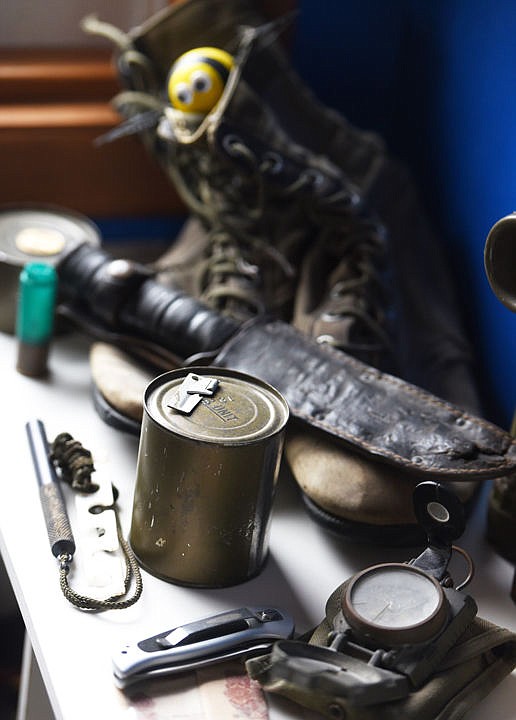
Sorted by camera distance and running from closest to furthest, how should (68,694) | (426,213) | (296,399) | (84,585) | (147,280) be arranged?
(68,694) → (84,585) → (296,399) → (147,280) → (426,213)

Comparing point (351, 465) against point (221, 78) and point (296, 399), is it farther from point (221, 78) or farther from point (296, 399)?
point (221, 78)

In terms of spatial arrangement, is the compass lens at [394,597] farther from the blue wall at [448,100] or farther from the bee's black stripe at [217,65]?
the bee's black stripe at [217,65]

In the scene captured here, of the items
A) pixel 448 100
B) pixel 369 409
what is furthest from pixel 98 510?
Result: pixel 448 100

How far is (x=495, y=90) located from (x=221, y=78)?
339 mm

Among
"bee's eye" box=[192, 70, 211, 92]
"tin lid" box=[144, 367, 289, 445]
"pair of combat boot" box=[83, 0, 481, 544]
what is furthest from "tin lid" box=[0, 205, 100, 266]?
"tin lid" box=[144, 367, 289, 445]

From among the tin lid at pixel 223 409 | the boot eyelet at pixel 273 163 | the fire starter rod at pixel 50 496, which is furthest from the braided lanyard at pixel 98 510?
the boot eyelet at pixel 273 163

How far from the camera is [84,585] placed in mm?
964

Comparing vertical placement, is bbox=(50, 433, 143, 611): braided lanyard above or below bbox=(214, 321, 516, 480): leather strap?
below

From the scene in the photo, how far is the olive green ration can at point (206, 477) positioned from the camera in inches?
35.9

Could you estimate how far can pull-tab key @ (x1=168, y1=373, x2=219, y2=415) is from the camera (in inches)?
37.3

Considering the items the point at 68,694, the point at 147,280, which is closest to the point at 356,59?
the point at 147,280

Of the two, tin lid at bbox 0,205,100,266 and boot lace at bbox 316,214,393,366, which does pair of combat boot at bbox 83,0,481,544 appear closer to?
boot lace at bbox 316,214,393,366

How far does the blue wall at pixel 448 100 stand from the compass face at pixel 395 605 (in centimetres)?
44

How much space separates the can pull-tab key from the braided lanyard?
0.52 ft
